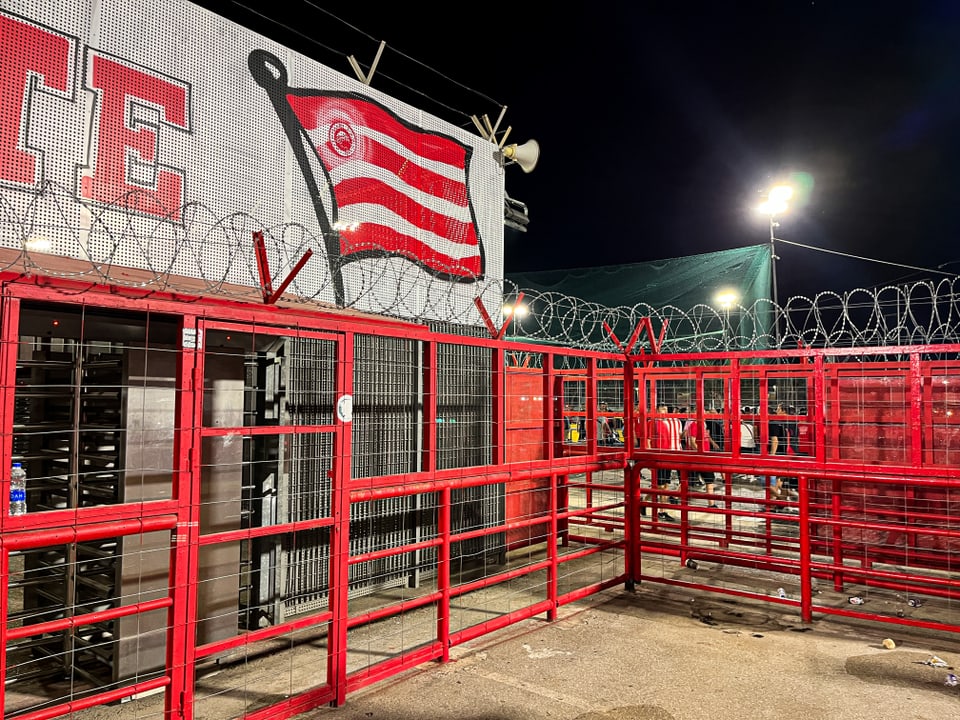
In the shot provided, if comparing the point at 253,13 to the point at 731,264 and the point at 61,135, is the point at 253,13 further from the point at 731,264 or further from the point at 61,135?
the point at 731,264

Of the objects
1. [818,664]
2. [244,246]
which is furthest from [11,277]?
[818,664]

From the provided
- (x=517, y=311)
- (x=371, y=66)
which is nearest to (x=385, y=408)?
(x=517, y=311)

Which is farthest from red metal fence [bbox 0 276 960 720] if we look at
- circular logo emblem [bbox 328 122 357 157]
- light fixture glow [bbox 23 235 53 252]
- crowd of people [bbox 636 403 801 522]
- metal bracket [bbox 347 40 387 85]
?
metal bracket [bbox 347 40 387 85]

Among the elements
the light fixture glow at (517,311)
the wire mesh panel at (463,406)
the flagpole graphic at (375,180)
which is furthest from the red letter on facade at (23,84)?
the wire mesh panel at (463,406)

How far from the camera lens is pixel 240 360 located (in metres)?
5.23

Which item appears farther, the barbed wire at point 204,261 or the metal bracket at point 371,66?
the metal bracket at point 371,66

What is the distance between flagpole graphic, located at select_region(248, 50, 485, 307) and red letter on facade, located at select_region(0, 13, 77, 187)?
1836mm

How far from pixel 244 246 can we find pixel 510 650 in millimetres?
4677

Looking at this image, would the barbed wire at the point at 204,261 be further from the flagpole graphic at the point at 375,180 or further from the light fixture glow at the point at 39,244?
the flagpole graphic at the point at 375,180

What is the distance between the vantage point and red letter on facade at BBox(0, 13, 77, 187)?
15.7ft

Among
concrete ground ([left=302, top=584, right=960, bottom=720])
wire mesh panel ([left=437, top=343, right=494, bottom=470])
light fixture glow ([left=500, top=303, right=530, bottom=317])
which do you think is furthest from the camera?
wire mesh panel ([left=437, top=343, right=494, bottom=470])

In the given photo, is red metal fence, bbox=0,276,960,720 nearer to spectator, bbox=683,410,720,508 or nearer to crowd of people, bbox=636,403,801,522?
crowd of people, bbox=636,403,801,522

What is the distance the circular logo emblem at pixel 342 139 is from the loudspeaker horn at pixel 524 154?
3058mm

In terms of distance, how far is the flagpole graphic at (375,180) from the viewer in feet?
22.2
